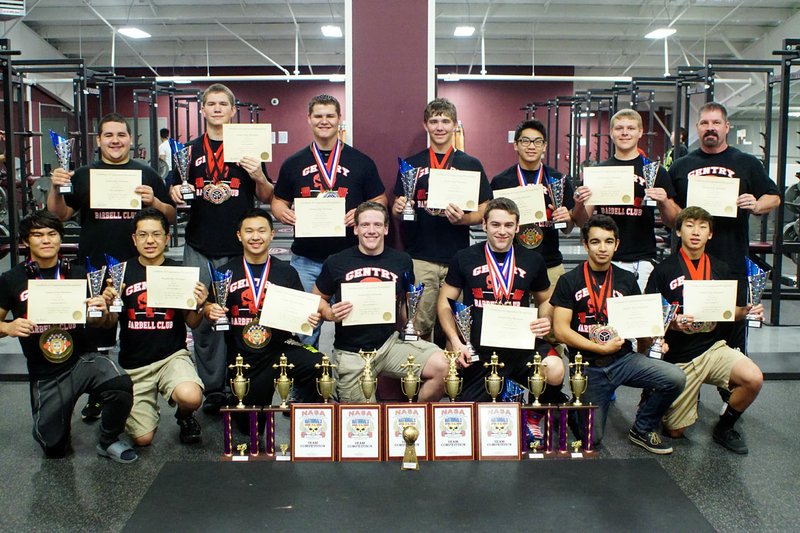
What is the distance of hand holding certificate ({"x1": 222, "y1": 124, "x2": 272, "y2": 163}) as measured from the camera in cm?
344

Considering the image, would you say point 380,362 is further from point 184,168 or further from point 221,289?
point 184,168

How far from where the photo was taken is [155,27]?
42.7 ft

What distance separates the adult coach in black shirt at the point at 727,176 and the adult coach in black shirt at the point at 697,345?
12.5 inches

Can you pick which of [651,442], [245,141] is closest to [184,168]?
[245,141]

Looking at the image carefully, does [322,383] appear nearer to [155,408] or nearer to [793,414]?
[155,408]

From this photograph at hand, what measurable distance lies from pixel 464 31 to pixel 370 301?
1031 centimetres

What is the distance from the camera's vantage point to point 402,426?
2879mm

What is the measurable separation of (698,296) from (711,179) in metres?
0.68

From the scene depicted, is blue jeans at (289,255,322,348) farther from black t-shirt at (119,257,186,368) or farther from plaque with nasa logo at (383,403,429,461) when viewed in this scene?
plaque with nasa logo at (383,403,429,461)

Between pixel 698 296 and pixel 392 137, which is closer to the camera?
pixel 698 296

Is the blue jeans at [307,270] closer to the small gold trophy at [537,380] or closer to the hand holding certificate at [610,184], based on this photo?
the small gold trophy at [537,380]

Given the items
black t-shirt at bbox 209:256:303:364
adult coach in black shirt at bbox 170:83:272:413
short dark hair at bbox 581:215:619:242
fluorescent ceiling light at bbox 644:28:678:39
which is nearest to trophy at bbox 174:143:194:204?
adult coach in black shirt at bbox 170:83:272:413

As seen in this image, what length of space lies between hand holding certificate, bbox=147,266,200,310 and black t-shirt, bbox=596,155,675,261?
84.5 inches

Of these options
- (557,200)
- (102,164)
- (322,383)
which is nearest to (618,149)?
(557,200)
